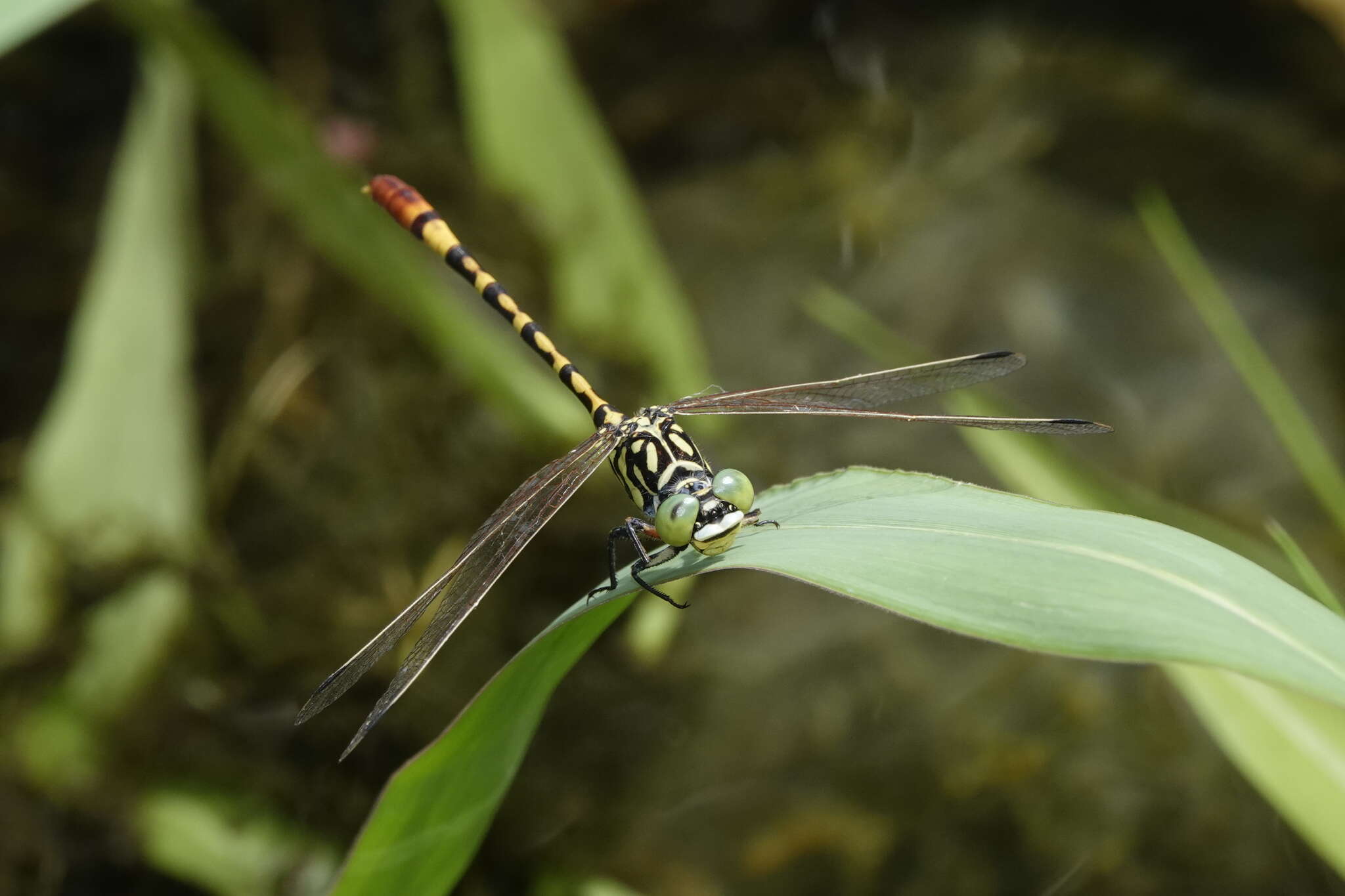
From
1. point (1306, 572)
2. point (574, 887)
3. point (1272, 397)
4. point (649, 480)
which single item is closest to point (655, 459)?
point (649, 480)

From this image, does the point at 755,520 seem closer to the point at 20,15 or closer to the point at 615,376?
the point at 20,15

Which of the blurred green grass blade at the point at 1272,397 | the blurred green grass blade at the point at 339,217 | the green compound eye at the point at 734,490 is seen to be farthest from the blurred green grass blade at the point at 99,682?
the blurred green grass blade at the point at 1272,397

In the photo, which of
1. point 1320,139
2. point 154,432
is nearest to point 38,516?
point 154,432

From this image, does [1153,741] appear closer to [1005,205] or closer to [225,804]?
[1005,205]

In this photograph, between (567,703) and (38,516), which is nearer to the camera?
(38,516)

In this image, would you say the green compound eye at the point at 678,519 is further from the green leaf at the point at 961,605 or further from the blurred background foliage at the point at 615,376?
the blurred background foliage at the point at 615,376

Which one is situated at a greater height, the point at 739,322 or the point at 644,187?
the point at 644,187

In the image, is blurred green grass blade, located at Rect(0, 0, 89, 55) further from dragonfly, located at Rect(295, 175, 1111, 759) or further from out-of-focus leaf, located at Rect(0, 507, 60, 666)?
out-of-focus leaf, located at Rect(0, 507, 60, 666)
